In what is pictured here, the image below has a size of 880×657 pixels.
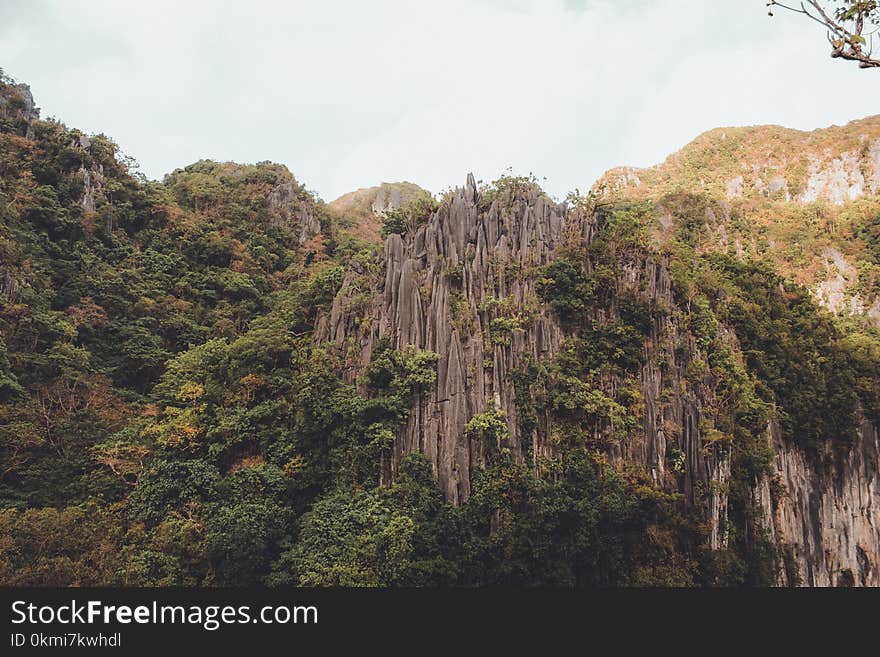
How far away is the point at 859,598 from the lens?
414cm

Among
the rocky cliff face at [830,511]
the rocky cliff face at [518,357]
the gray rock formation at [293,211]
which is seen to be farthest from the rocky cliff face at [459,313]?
the gray rock formation at [293,211]

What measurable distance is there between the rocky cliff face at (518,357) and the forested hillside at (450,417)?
0.10m

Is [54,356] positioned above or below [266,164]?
below

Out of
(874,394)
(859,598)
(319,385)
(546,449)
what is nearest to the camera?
(859,598)

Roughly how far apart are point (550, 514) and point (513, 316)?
7.96 metres

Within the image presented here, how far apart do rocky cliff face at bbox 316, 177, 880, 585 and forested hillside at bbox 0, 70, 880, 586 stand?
0.10 meters

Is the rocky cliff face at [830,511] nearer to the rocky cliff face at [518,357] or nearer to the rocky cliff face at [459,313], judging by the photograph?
the rocky cliff face at [518,357]

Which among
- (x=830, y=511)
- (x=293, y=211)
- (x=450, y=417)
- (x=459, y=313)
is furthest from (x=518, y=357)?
(x=293, y=211)

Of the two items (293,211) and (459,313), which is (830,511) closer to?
(459,313)

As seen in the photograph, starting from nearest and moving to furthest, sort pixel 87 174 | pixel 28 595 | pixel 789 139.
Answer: pixel 28 595
pixel 87 174
pixel 789 139

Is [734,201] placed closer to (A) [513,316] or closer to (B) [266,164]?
(A) [513,316]

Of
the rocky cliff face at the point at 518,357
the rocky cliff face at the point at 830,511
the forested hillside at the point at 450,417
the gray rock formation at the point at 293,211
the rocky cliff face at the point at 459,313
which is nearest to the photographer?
A: the forested hillside at the point at 450,417

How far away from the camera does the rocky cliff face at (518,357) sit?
61.9ft

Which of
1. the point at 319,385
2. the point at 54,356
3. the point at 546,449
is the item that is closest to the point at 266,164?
the point at 54,356
